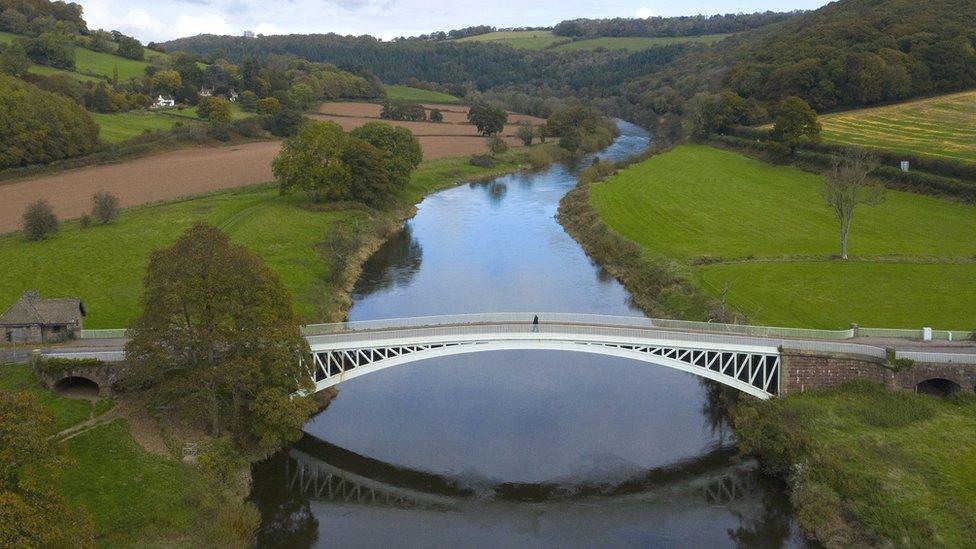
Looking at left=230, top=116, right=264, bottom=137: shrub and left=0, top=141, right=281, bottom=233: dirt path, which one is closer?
left=0, top=141, right=281, bottom=233: dirt path

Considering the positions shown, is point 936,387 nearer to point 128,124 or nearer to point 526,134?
point 526,134

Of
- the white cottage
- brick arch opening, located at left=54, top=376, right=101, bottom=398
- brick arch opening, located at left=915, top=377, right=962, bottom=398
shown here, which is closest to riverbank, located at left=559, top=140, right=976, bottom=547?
brick arch opening, located at left=915, top=377, right=962, bottom=398

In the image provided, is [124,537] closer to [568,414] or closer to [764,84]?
[568,414]

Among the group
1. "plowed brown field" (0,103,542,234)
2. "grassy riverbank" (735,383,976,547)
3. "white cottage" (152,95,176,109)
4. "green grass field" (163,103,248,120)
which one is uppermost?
"white cottage" (152,95,176,109)

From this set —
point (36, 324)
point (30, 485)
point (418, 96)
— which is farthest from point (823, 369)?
point (418, 96)

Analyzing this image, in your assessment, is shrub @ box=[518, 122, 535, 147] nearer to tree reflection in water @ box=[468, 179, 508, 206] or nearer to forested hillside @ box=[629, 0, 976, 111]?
tree reflection in water @ box=[468, 179, 508, 206]
